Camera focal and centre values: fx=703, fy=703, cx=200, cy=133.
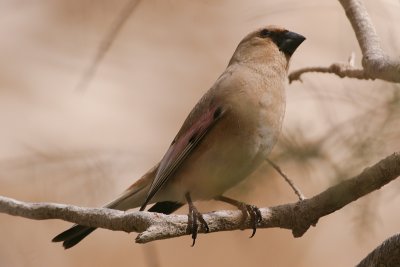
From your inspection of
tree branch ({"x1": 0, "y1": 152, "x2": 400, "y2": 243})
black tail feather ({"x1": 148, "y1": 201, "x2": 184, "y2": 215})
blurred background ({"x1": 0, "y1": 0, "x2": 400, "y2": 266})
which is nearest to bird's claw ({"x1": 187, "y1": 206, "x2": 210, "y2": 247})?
tree branch ({"x1": 0, "y1": 152, "x2": 400, "y2": 243})

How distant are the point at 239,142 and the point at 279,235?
0.80m

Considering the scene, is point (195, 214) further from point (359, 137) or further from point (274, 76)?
point (359, 137)

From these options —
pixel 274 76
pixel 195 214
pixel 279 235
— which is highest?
pixel 274 76

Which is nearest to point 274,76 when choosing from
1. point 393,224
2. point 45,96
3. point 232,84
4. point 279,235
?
point 232,84

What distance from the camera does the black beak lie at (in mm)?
1470

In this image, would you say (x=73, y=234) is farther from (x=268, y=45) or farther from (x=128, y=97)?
(x=128, y=97)

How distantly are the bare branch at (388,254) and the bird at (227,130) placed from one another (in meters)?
0.24

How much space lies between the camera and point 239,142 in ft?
4.22

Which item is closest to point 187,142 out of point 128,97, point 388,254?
point 388,254

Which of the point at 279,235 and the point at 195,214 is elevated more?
the point at 195,214

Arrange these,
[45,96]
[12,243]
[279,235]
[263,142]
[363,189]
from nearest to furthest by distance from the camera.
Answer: [363,189] < [263,142] < [12,243] < [279,235] < [45,96]

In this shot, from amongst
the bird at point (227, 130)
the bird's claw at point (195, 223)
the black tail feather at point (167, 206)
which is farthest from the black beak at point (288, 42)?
the bird's claw at point (195, 223)

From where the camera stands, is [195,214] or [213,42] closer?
[195,214]

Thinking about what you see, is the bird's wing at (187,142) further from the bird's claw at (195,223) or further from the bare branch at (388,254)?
the bare branch at (388,254)
